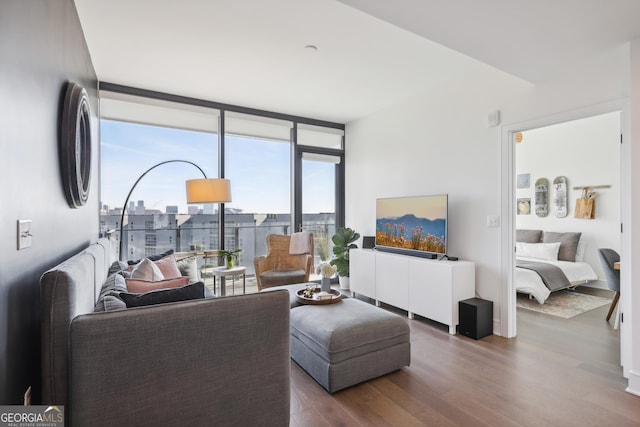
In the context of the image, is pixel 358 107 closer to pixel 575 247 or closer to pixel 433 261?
pixel 433 261

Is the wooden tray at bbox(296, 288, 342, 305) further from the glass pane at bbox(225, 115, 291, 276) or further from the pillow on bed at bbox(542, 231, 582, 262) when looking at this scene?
the pillow on bed at bbox(542, 231, 582, 262)

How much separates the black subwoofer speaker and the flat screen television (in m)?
0.61

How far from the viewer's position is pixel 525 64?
8.54ft

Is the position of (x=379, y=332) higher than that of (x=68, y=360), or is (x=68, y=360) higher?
(x=68, y=360)

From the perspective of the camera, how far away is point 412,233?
400 cm

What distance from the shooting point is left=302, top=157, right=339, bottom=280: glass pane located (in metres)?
5.37

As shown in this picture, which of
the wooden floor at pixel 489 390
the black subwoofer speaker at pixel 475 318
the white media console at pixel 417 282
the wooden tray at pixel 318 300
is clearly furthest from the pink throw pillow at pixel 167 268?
the black subwoofer speaker at pixel 475 318

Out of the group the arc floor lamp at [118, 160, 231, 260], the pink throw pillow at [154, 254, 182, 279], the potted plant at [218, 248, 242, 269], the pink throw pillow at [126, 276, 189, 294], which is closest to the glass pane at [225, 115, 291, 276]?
the potted plant at [218, 248, 242, 269]

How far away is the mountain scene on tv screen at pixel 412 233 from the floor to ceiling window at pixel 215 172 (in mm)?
1386

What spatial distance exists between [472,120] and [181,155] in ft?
11.9

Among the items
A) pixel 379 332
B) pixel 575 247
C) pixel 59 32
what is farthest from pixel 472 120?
pixel 59 32

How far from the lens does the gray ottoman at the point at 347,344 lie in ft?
7.34

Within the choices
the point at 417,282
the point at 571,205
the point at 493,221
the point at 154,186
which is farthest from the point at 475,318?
the point at 154,186

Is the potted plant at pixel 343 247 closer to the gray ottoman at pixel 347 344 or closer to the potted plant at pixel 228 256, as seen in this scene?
the potted plant at pixel 228 256
